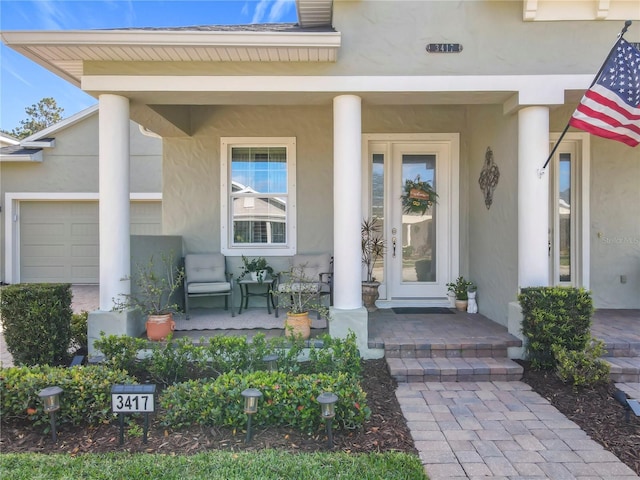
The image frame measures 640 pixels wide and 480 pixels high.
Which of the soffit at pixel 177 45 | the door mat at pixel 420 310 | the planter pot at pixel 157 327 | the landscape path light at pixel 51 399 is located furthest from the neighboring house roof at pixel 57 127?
the landscape path light at pixel 51 399

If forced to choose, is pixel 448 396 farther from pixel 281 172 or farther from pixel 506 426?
pixel 281 172

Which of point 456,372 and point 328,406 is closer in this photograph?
point 328,406

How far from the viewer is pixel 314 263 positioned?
5.38 meters

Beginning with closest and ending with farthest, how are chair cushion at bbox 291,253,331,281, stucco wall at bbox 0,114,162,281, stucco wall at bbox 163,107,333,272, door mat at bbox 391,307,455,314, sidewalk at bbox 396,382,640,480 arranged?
1. sidewalk at bbox 396,382,640,480
2. door mat at bbox 391,307,455,314
3. chair cushion at bbox 291,253,331,281
4. stucco wall at bbox 163,107,333,272
5. stucco wall at bbox 0,114,162,281

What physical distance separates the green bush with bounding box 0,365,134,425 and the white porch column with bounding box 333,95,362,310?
7.24 feet

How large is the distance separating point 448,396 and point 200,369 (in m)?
2.12

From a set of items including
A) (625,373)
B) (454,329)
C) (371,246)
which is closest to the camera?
(625,373)

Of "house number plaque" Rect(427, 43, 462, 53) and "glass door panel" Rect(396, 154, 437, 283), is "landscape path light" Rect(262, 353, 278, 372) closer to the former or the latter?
"glass door panel" Rect(396, 154, 437, 283)

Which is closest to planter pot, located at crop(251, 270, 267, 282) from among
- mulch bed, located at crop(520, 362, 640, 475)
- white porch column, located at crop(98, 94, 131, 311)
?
white porch column, located at crop(98, 94, 131, 311)

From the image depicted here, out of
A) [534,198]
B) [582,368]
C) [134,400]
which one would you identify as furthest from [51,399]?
[534,198]

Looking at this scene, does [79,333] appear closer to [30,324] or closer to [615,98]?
[30,324]

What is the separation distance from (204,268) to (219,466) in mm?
3440

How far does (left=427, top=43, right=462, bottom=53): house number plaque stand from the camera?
157 inches

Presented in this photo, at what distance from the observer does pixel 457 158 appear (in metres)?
5.52
